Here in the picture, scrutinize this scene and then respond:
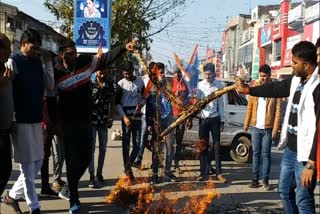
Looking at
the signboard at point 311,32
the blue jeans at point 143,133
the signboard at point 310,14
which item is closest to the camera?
the blue jeans at point 143,133

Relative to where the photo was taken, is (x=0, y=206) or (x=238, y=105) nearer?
(x=0, y=206)

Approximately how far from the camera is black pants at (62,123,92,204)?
18.4ft

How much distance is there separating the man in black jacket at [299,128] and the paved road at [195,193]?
1538mm

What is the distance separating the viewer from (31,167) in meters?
5.33

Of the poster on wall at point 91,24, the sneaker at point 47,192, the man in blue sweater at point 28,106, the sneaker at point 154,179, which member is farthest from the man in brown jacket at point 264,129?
the poster on wall at point 91,24

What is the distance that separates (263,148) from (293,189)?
2.93 meters

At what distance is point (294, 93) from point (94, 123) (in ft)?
11.9

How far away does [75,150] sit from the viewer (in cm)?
561

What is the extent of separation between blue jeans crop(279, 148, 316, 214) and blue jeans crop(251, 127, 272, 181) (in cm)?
282

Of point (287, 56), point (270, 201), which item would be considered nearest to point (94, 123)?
point (270, 201)

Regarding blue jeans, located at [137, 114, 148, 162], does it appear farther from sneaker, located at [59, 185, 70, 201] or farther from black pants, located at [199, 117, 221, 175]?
sneaker, located at [59, 185, 70, 201]

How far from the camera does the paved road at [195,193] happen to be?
20.1ft

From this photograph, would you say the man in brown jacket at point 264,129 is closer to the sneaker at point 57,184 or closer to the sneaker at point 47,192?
the sneaker at point 57,184

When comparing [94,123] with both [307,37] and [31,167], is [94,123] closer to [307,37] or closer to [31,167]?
[31,167]
